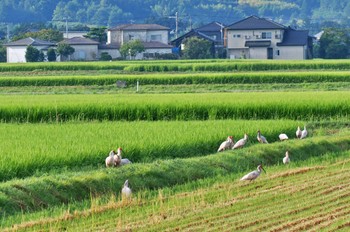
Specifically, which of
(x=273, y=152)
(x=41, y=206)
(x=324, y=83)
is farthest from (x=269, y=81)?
(x=41, y=206)

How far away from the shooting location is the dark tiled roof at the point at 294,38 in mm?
76562

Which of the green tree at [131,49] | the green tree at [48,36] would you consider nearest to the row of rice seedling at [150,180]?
the green tree at [131,49]

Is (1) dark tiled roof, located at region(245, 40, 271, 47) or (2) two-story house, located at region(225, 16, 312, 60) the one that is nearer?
(2) two-story house, located at region(225, 16, 312, 60)

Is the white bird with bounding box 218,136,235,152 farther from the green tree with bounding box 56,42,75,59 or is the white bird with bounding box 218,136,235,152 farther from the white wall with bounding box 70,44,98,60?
the white wall with bounding box 70,44,98,60

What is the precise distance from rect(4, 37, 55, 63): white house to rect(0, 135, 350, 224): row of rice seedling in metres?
58.3

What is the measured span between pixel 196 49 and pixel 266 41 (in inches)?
229

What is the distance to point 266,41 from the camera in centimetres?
7812

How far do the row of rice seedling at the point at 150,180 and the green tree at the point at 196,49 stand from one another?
199 ft

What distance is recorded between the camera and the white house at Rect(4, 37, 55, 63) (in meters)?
75.3

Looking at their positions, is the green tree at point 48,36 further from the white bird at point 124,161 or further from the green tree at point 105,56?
the white bird at point 124,161

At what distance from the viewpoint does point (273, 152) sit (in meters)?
18.8

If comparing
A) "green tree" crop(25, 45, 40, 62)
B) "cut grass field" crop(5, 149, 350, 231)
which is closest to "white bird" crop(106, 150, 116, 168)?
"cut grass field" crop(5, 149, 350, 231)

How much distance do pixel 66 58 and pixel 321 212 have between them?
64.8m

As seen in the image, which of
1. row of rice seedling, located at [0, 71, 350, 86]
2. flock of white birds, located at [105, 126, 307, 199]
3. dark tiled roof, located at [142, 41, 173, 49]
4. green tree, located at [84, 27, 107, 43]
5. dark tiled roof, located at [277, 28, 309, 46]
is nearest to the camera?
flock of white birds, located at [105, 126, 307, 199]
